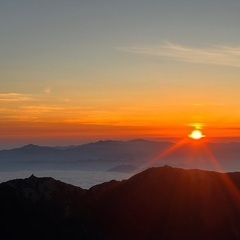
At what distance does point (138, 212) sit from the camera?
3184 inches

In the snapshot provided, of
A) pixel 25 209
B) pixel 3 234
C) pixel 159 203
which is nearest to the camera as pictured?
pixel 3 234

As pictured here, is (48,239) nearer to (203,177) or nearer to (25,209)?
(25,209)

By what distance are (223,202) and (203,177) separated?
7428 millimetres

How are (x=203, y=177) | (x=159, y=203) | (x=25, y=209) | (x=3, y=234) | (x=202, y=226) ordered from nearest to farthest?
(x=3, y=234), (x=25, y=209), (x=202, y=226), (x=159, y=203), (x=203, y=177)

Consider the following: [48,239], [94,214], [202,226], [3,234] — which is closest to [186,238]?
[202,226]

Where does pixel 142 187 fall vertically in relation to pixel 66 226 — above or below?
above

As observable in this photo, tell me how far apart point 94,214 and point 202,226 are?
1838 cm

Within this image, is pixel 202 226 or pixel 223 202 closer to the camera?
pixel 202 226

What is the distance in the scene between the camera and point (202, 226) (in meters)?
78.2

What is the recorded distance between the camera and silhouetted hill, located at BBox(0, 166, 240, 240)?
71500 mm

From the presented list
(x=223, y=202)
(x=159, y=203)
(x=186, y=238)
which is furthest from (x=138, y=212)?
(x=223, y=202)

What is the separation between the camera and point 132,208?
8156 centimetres

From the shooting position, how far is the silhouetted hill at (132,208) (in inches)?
2815

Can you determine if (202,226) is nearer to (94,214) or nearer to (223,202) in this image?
(223,202)
